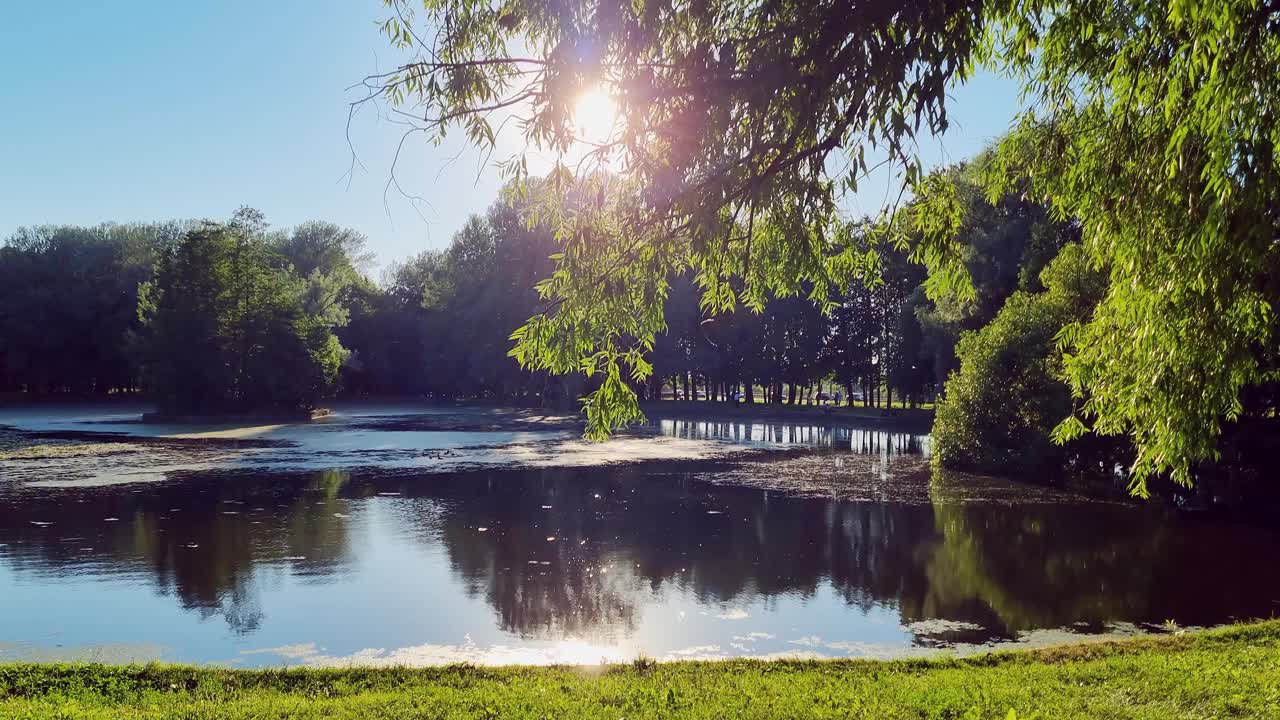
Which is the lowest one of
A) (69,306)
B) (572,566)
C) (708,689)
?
(572,566)

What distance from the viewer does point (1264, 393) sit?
781 inches

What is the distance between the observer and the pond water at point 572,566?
33.6 ft

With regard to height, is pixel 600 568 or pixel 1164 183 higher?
pixel 1164 183

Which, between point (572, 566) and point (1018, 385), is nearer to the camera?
point (572, 566)

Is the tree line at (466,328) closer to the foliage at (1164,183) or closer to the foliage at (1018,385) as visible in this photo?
the foliage at (1018,385)

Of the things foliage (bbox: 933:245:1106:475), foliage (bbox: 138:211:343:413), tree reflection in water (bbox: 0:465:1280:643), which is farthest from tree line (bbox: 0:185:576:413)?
foliage (bbox: 933:245:1106:475)

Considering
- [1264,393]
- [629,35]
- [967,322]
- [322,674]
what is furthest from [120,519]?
[967,322]

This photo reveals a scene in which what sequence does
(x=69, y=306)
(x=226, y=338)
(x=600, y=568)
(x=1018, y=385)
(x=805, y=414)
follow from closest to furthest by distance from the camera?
1. (x=600, y=568)
2. (x=1018, y=385)
3. (x=226, y=338)
4. (x=805, y=414)
5. (x=69, y=306)

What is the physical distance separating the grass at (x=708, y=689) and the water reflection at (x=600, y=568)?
1782 millimetres

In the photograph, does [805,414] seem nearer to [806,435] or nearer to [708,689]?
[806,435]

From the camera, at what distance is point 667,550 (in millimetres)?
15375

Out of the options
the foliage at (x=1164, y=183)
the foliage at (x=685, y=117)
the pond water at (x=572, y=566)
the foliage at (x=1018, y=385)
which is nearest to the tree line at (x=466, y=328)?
the foliage at (x=1018, y=385)

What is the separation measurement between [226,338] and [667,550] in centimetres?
4759

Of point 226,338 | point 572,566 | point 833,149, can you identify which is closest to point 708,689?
point 833,149
